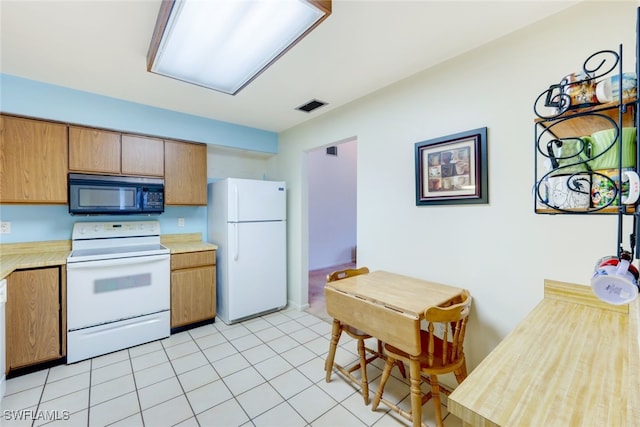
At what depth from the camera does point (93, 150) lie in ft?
8.20

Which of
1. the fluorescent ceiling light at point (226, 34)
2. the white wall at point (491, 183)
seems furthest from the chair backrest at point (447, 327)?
the fluorescent ceiling light at point (226, 34)

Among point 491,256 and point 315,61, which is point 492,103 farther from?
point 315,61

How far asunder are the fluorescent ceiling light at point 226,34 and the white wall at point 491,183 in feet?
3.56

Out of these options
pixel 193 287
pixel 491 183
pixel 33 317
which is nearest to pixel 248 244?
pixel 193 287

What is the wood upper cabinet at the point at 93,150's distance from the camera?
241cm

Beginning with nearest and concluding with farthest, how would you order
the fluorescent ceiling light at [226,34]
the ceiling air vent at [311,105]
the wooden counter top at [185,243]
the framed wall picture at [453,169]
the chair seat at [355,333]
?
the fluorescent ceiling light at [226,34], the framed wall picture at [453,169], the chair seat at [355,333], the ceiling air vent at [311,105], the wooden counter top at [185,243]

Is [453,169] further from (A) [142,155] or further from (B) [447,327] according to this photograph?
(A) [142,155]

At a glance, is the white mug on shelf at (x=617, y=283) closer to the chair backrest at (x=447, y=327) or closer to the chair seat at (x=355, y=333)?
the chair backrest at (x=447, y=327)

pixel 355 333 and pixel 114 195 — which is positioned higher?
pixel 114 195

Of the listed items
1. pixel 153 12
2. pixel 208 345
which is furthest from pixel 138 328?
pixel 153 12

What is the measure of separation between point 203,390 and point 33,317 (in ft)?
4.83

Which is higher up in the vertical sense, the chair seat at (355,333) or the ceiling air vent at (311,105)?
the ceiling air vent at (311,105)

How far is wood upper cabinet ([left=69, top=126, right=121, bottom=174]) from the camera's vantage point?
2414mm

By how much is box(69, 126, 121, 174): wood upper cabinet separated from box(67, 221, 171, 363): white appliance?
1.91 feet
